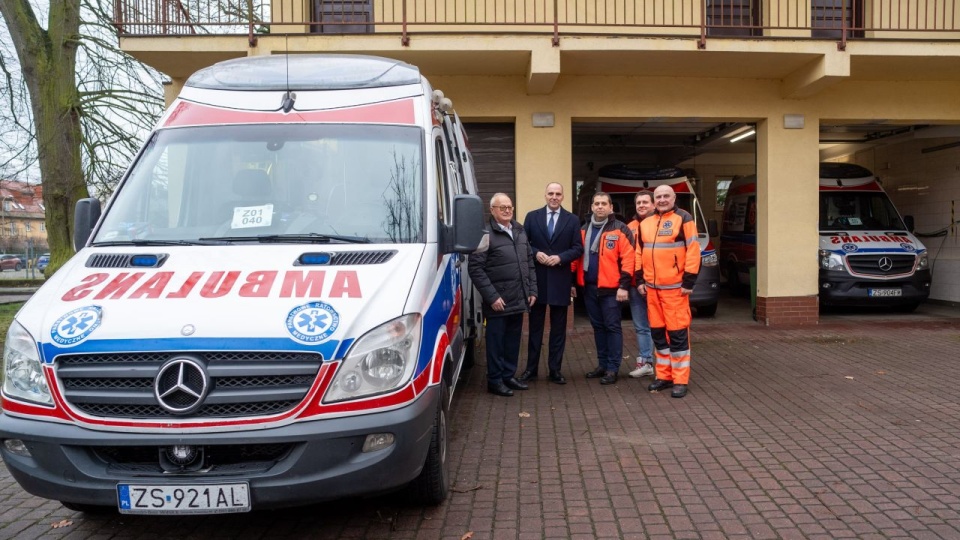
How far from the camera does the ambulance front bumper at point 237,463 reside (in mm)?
3154

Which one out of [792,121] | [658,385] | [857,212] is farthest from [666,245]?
[857,212]

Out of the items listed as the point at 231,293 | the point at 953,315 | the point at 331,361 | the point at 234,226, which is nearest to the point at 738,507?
the point at 331,361

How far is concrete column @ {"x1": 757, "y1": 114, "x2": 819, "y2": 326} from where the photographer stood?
10570 millimetres

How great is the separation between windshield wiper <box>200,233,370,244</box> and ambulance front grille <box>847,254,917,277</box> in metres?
9.74

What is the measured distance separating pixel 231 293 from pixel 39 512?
207 cm

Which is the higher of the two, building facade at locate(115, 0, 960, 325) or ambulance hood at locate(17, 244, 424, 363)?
building facade at locate(115, 0, 960, 325)

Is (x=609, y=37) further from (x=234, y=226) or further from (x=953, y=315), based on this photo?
(x=953, y=315)

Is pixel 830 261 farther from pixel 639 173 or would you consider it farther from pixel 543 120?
pixel 543 120

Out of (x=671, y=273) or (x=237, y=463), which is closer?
(x=237, y=463)

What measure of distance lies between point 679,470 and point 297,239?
2.83m

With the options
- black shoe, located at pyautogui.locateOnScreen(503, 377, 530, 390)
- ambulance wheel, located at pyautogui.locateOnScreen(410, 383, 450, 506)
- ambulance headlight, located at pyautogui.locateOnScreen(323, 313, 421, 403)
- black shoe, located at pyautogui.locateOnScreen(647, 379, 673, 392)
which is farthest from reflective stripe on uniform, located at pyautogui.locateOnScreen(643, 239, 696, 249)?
ambulance headlight, located at pyautogui.locateOnScreen(323, 313, 421, 403)

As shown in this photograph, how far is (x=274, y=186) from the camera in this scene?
13.9 feet

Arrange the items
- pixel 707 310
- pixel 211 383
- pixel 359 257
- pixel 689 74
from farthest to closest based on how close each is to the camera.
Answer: pixel 707 310 → pixel 689 74 → pixel 359 257 → pixel 211 383

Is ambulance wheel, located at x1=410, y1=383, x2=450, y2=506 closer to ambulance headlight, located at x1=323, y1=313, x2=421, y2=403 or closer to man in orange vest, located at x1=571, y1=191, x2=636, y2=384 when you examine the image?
ambulance headlight, located at x1=323, y1=313, x2=421, y2=403
